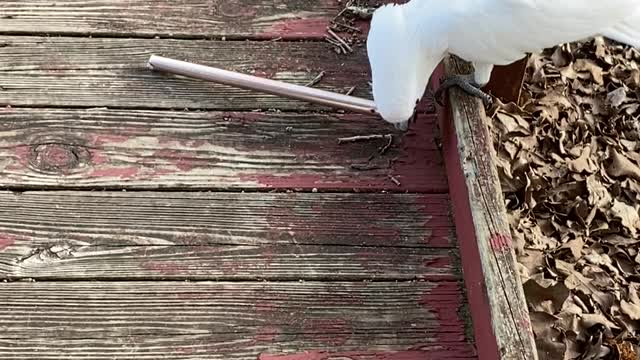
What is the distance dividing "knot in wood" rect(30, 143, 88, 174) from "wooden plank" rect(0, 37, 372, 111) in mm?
129

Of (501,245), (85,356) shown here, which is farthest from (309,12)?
(85,356)

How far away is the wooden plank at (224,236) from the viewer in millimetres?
1739

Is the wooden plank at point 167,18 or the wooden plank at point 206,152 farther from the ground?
the wooden plank at point 167,18

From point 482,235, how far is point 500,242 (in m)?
0.04

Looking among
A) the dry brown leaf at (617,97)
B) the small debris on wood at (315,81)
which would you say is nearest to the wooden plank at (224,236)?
the small debris on wood at (315,81)

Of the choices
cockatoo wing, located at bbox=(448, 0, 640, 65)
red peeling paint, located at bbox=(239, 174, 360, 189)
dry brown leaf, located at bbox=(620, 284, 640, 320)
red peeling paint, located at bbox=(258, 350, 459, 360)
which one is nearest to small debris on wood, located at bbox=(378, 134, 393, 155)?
red peeling paint, located at bbox=(239, 174, 360, 189)

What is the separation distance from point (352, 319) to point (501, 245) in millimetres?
309

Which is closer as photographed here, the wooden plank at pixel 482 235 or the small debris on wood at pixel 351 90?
the wooden plank at pixel 482 235

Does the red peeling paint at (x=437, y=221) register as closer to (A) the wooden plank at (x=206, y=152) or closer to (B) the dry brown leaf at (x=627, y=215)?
(A) the wooden plank at (x=206, y=152)

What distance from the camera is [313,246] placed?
5.88 ft

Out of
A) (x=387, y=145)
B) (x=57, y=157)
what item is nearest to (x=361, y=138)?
(x=387, y=145)

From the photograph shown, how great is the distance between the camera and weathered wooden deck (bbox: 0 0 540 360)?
1.66m

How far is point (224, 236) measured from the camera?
1794mm

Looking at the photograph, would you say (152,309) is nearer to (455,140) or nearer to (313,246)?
(313,246)
